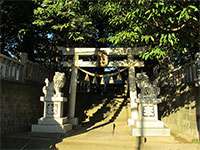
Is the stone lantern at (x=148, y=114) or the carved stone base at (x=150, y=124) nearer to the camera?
the stone lantern at (x=148, y=114)

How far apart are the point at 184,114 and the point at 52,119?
481 centimetres

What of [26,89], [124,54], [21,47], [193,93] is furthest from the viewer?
[21,47]

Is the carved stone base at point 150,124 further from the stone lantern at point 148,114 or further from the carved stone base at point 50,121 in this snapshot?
the carved stone base at point 50,121

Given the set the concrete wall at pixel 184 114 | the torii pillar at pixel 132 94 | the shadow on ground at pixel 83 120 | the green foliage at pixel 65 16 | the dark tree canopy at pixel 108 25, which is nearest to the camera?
the dark tree canopy at pixel 108 25

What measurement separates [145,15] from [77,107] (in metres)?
11.8

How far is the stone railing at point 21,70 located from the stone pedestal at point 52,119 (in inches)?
57.5

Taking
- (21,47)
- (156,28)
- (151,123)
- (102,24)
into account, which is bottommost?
(151,123)

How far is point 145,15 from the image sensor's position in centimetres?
806

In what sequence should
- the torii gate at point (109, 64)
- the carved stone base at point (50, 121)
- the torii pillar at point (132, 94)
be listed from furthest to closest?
the torii gate at point (109, 64), the torii pillar at point (132, 94), the carved stone base at point (50, 121)

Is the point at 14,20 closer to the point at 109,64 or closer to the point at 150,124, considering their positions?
the point at 109,64

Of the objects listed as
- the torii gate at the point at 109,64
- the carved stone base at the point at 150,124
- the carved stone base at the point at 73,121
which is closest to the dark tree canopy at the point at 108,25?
the torii gate at the point at 109,64

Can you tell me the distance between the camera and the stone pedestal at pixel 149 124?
1243cm

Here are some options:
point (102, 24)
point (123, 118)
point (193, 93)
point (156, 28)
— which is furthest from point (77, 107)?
point (156, 28)

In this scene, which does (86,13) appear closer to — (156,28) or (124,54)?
(124,54)
